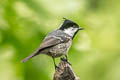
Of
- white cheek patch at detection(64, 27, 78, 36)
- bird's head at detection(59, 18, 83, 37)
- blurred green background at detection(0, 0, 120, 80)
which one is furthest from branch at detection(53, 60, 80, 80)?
white cheek patch at detection(64, 27, 78, 36)

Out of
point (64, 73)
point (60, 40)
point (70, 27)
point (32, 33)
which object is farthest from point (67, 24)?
point (64, 73)

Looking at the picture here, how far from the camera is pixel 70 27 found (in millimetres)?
5309

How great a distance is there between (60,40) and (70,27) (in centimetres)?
17

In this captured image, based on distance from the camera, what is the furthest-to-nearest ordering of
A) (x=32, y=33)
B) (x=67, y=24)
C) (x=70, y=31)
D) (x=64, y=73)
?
(x=70, y=31), (x=67, y=24), (x=32, y=33), (x=64, y=73)

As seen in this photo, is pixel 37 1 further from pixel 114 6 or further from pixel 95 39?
pixel 114 6

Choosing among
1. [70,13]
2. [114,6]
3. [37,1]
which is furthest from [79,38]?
[114,6]

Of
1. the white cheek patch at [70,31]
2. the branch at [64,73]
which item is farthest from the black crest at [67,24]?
the branch at [64,73]

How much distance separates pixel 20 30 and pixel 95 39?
1.57 metres

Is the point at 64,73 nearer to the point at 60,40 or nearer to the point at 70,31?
the point at 60,40

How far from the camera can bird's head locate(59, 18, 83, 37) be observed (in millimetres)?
5242

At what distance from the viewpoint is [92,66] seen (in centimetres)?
596

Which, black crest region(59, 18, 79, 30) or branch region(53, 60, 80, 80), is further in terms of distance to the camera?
black crest region(59, 18, 79, 30)

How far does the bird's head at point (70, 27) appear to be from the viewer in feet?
17.2

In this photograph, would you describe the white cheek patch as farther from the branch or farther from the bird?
the branch
